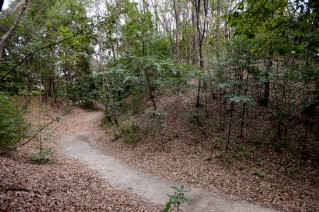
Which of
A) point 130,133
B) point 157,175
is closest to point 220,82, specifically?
point 157,175

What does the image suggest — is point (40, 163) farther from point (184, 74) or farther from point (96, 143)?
point (184, 74)

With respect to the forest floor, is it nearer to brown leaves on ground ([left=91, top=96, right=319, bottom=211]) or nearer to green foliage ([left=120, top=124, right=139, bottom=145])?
brown leaves on ground ([left=91, top=96, right=319, bottom=211])

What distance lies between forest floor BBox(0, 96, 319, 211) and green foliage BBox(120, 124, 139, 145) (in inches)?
11.0

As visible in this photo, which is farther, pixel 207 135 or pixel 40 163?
pixel 207 135

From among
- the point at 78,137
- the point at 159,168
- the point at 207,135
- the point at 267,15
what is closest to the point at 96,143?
the point at 78,137

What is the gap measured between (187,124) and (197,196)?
601 cm

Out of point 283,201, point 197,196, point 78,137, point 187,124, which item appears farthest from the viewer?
point 78,137

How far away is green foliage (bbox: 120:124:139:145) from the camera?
11769 mm

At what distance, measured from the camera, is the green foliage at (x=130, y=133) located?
463 inches

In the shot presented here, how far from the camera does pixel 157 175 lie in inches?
307

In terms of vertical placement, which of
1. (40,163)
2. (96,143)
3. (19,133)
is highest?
(19,133)

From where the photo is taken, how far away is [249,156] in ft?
27.5

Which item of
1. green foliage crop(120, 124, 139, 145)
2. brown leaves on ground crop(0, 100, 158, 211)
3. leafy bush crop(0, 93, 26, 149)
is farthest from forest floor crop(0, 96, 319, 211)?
leafy bush crop(0, 93, 26, 149)

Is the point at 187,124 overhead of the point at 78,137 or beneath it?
overhead
